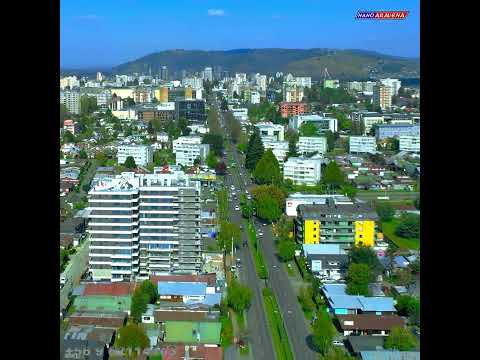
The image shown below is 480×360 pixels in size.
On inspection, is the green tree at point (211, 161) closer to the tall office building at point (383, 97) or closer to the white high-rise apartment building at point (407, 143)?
the white high-rise apartment building at point (407, 143)

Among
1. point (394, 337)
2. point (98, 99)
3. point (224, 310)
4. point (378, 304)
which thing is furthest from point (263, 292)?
point (98, 99)

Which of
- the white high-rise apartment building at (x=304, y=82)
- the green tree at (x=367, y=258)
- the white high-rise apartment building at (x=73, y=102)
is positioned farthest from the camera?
the white high-rise apartment building at (x=304, y=82)

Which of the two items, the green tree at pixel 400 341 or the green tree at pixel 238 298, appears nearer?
the green tree at pixel 400 341

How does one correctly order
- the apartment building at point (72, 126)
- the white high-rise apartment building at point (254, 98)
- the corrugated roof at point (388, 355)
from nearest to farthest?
the corrugated roof at point (388, 355)
the apartment building at point (72, 126)
the white high-rise apartment building at point (254, 98)

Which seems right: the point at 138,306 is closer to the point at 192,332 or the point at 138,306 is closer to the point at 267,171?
the point at 192,332

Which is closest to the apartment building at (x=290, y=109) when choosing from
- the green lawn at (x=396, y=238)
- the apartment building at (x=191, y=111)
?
the apartment building at (x=191, y=111)

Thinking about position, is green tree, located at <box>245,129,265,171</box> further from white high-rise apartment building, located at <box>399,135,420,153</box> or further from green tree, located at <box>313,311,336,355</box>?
green tree, located at <box>313,311,336,355</box>
